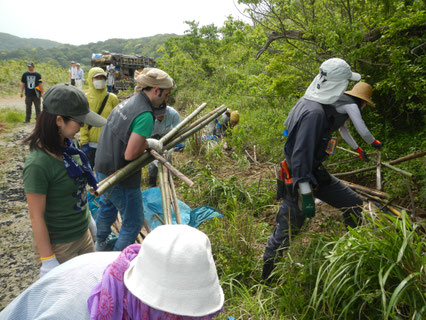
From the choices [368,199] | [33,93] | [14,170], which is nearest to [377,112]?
[368,199]

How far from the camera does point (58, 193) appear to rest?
5.97 ft

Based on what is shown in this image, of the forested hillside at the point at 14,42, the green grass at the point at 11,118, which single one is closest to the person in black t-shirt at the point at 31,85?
the green grass at the point at 11,118

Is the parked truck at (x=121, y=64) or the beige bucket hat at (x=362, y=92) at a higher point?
the parked truck at (x=121, y=64)

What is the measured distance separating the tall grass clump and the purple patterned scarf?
117 centimetres

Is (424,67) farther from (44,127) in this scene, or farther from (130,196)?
(44,127)

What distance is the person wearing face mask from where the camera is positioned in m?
3.85

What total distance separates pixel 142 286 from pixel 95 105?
3.49 metres

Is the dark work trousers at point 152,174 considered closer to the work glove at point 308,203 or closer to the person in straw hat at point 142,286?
the work glove at point 308,203

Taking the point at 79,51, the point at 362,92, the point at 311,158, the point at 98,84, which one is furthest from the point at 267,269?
the point at 79,51

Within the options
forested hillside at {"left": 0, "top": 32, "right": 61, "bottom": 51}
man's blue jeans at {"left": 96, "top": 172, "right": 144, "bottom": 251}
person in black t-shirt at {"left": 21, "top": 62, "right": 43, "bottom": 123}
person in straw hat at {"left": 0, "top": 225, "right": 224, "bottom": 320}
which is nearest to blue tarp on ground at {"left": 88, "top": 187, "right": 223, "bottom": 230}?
man's blue jeans at {"left": 96, "top": 172, "right": 144, "bottom": 251}

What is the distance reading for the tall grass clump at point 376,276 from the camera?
1687 mm

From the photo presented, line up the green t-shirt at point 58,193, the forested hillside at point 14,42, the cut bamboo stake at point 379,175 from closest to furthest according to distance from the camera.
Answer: the green t-shirt at point 58,193 → the cut bamboo stake at point 379,175 → the forested hillside at point 14,42

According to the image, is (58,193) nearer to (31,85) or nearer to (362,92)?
(362,92)

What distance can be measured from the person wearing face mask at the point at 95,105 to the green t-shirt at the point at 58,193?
2.00m
